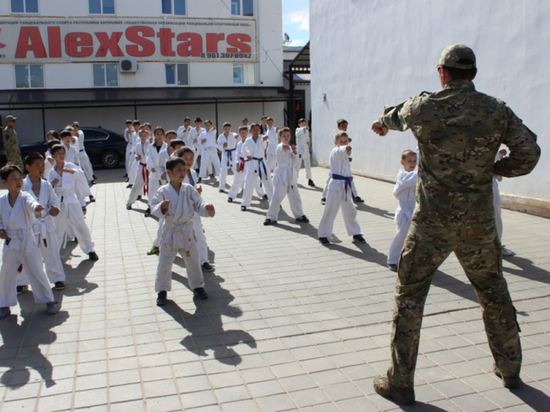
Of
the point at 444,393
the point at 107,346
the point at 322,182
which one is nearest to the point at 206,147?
the point at 322,182

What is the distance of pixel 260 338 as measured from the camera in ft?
15.6

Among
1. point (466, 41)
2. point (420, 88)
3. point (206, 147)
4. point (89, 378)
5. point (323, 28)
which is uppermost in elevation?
point (323, 28)

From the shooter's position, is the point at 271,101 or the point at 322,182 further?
the point at 271,101

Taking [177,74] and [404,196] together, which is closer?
[404,196]

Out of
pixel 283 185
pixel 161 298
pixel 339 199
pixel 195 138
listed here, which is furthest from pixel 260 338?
pixel 195 138

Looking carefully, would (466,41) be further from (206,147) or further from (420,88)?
(206,147)

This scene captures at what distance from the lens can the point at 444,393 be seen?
12.3 ft

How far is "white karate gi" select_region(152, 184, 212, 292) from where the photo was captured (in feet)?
18.6

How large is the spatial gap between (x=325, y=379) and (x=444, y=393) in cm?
85

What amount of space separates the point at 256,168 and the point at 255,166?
0.05m

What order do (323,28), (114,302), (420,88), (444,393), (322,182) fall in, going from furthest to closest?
(323,28), (322,182), (420,88), (114,302), (444,393)

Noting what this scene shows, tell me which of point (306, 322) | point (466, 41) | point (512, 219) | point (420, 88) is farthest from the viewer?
point (420, 88)

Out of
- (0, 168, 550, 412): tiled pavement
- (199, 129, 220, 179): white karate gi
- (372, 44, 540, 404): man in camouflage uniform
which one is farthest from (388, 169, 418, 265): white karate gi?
(199, 129, 220, 179): white karate gi

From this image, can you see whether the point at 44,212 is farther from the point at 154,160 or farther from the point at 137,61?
the point at 137,61
